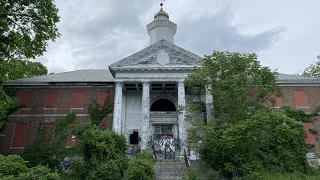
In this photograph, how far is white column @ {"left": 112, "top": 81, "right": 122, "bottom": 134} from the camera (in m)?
24.5

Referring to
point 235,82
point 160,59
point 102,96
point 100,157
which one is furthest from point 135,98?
point 235,82

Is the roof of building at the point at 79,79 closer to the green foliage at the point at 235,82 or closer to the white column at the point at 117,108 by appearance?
the white column at the point at 117,108

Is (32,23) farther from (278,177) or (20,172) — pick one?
(278,177)

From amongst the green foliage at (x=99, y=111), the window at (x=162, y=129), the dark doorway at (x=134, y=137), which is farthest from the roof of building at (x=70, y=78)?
the window at (x=162, y=129)

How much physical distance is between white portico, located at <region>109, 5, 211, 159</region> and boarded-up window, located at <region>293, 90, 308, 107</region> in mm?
9695

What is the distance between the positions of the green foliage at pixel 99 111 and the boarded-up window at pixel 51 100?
320 centimetres

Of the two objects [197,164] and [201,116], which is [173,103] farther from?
[197,164]

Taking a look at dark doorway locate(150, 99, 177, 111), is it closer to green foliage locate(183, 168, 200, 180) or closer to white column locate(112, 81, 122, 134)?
white column locate(112, 81, 122, 134)

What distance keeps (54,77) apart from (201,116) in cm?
1415

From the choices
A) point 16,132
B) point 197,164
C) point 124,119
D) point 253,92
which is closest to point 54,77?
point 16,132

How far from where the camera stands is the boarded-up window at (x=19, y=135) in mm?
26109

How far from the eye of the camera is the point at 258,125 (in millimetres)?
15102

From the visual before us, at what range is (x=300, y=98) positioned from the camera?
28.1 metres

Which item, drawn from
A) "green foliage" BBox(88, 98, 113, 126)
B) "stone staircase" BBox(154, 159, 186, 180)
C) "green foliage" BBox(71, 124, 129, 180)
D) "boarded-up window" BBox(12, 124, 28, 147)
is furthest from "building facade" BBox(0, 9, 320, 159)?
"green foliage" BBox(71, 124, 129, 180)
